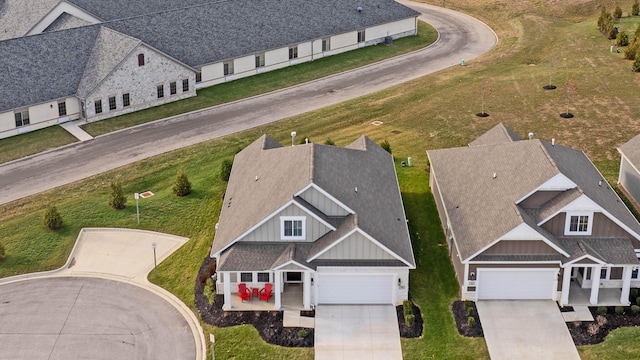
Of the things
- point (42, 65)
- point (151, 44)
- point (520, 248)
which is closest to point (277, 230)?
point (520, 248)

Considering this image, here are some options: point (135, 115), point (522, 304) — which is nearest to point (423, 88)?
point (135, 115)

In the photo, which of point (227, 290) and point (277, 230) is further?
point (277, 230)

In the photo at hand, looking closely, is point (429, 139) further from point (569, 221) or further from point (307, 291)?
point (307, 291)

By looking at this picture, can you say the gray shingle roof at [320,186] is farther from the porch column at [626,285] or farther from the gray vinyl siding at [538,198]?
the porch column at [626,285]

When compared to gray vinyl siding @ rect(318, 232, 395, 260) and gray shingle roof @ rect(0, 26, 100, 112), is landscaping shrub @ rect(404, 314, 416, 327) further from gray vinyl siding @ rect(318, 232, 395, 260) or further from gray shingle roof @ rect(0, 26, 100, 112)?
gray shingle roof @ rect(0, 26, 100, 112)

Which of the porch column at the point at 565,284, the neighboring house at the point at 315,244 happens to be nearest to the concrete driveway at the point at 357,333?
the neighboring house at the point at 315,244

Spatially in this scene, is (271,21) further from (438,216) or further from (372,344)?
(372,344)

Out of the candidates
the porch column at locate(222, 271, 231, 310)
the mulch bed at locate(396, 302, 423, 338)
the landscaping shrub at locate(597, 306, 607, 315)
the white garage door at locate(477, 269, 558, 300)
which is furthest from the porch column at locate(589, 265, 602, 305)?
the porch column at locate(222, 271, 231, 310)
